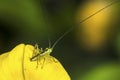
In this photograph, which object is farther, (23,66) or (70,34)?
(70,34)

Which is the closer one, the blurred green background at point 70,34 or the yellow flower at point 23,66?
the yellow flower at point 23,66

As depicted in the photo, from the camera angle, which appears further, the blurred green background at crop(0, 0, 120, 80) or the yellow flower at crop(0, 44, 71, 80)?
the blurred green background at crop(0, 0, 120, 80)

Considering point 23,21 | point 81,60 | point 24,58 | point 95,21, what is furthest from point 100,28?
point 24,58

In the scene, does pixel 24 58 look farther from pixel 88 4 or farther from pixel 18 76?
pixel 88 4

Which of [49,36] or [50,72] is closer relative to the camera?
[50,72]
